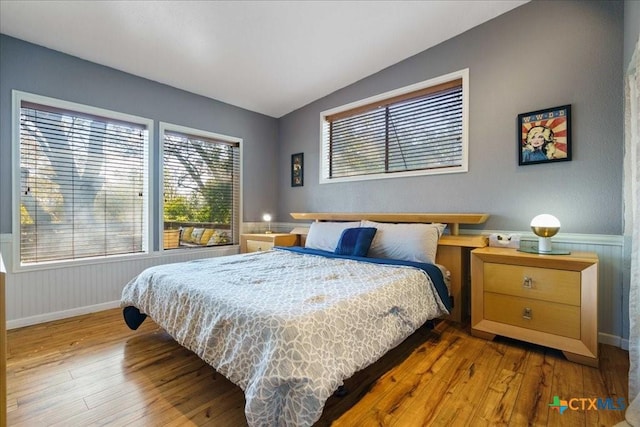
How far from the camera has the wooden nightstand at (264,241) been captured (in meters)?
3.65

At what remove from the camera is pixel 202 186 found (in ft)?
12.3

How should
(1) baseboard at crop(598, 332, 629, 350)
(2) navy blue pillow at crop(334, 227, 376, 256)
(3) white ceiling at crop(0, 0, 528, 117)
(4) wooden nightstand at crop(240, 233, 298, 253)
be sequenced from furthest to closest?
(4) wooden nightstand at crop(240, 233, 298, 253) < (2) navy blue pillow at crop(334, 227, 376, 256) < (3) white ceiling at crop(0, 0, 528, 117) < (1) baseboard at crop(598, 332, 629, 350)

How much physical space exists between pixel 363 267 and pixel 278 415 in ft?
4.13

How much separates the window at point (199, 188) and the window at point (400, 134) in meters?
1.36


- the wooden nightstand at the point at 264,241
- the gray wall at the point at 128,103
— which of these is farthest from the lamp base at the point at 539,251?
the gray wall at the point at 128,103

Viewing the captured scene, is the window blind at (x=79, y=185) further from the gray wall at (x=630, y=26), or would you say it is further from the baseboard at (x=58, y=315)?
the gray wall at (x=630, y=26)

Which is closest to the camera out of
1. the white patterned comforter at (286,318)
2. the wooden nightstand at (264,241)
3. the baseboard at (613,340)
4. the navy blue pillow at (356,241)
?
the white patterned comforter at (286,318)

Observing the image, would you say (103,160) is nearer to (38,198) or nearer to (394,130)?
(38,198)

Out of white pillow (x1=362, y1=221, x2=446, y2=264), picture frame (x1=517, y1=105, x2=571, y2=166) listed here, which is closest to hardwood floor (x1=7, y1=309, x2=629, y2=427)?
white pillow (x1=362, y1=221, x2=446, y2=264)

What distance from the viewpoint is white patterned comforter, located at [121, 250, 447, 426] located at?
1.12 meters

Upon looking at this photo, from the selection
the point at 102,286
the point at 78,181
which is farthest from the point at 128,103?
the point at 102,286

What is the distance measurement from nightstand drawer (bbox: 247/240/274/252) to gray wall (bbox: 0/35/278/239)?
0.48 m

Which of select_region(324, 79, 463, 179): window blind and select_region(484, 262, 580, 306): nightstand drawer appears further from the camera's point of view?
select_region(324, 79, 463, 179): window blind

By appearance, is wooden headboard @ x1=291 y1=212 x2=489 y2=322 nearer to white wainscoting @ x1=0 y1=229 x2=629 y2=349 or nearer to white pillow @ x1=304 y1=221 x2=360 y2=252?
white wainscoting @ x1=0 y1=229 x2=629 y2=349
